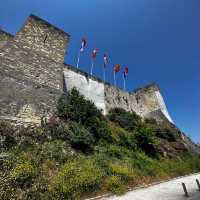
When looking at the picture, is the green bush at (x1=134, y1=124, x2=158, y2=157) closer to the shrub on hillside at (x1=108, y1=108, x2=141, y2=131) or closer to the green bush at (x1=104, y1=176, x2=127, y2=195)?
the shrub on hillside at (x1=108, y1=108, x2=141, y2=131)

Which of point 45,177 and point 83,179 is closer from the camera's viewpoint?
point 45,177

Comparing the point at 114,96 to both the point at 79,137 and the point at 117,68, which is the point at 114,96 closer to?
the point at 117,68

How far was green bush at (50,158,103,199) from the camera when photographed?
5.65 metres

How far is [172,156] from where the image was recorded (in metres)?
15.2

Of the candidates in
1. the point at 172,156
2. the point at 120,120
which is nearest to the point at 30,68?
the point at 120,120

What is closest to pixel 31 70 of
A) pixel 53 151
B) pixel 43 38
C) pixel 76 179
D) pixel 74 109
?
pixel 43 38

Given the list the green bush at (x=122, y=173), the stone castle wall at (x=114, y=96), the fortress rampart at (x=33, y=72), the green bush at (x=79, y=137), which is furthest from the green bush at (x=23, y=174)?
the stone castle wall at (x=114, y=96)

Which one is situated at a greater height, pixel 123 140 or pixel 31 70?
pixel 31 70

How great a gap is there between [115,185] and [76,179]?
193cm

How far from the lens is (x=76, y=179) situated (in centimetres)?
→ 624

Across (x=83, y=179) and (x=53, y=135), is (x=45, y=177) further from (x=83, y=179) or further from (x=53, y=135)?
(x=53, y=135)

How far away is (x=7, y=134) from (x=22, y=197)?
114 inches

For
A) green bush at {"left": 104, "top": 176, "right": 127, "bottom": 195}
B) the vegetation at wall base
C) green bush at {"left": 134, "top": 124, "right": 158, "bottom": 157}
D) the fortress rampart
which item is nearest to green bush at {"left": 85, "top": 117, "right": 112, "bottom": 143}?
the vegetation at wall base

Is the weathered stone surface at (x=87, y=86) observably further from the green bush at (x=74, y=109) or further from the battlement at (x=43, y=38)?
the green bush at (x=74, y=109)
